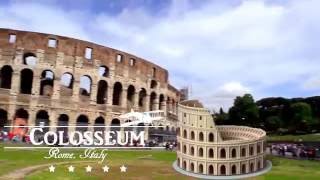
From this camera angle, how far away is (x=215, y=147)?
72.5 ft

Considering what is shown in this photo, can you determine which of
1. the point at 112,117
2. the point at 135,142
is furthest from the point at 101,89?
the point at 135,142

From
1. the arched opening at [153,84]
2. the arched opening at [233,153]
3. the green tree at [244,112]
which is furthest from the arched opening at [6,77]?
the arched opening at [233,153]

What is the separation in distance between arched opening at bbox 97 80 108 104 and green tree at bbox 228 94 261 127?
13025 millimetres

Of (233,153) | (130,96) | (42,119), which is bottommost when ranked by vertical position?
(233,153)

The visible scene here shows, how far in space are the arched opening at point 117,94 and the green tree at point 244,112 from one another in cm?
1266

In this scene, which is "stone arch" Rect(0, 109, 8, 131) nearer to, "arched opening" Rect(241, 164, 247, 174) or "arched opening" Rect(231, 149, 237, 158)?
"arched opening" Rect(231, 149, 237, 158)

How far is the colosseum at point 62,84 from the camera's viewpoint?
117ft

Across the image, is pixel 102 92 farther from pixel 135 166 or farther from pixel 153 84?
pixel 135 166

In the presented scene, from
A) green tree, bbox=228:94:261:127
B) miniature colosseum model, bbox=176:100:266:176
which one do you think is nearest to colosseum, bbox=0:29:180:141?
green tree, bbox=228:94:261:127

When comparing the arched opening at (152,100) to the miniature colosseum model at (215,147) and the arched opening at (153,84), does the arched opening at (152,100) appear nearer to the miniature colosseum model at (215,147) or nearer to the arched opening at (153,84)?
the arched opening at (153,84)

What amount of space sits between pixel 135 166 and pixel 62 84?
16065 millimetres

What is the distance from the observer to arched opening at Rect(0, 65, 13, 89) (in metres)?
37.5

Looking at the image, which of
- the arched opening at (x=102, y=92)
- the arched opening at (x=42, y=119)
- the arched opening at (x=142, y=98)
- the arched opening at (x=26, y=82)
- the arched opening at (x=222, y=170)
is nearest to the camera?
the arched opening at (x=222, y=170)

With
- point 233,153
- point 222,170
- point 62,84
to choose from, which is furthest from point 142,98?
point 233,153
